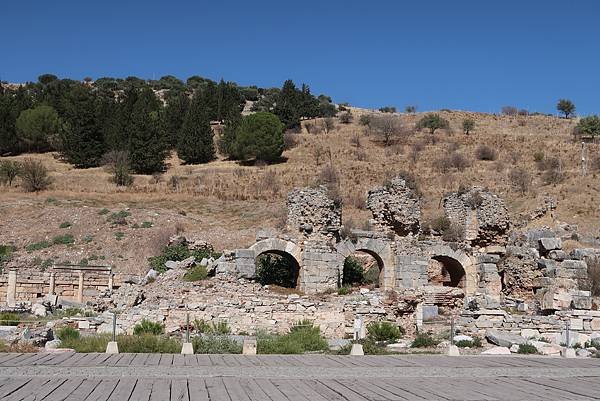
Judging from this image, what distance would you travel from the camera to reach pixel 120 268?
36.4 metres

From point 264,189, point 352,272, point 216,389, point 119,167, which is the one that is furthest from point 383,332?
point 119,167

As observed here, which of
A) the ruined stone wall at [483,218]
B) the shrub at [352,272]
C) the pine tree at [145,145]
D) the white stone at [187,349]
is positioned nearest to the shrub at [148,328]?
the white stone at [187,349]

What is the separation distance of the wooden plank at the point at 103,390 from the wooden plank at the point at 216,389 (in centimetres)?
110

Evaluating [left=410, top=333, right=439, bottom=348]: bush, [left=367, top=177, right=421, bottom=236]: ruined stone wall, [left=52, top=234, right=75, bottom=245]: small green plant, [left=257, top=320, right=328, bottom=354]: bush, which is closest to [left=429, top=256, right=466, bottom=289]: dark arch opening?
[left=367, top=177, right=421, bottom=236]: ruined stone wall

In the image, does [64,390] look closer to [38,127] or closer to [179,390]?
[179,390]

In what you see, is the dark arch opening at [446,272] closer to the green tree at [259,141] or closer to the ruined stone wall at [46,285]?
the ruined stone wall at [46,285]

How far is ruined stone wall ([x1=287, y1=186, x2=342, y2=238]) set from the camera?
24562 millimetres

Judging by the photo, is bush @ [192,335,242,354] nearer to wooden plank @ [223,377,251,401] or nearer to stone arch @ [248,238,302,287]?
wooden plank @ [223,377,251,401]

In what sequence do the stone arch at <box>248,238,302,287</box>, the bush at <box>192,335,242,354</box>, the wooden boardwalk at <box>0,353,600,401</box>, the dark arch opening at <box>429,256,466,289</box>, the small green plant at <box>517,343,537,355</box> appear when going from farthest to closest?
the dark arch opening at <box>429,256,466,289</box>, the stone arch at <box>248,238,302,287</box>, the small green plant at <box>517,343,537,355</box>, the bush at <box>192,335,242,354</box>, the wooden boardwalk at <box>0,353,600,401</box>

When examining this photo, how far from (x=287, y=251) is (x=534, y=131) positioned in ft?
207

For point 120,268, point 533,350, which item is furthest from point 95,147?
point 533,350

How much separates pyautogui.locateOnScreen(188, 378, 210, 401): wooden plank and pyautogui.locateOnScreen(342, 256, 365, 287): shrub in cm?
2009

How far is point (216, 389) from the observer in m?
7.60

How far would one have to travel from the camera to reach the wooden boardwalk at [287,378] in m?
7.40
